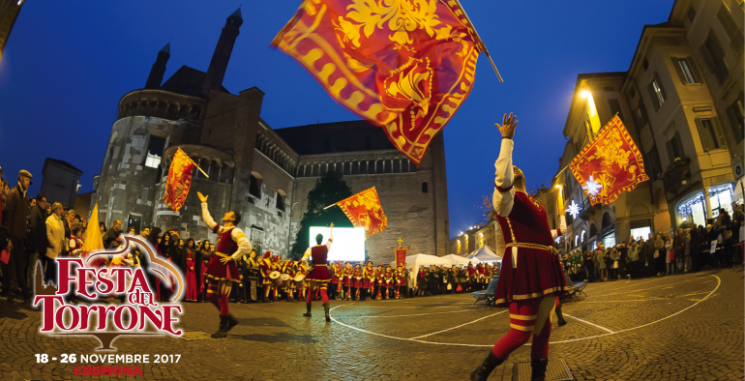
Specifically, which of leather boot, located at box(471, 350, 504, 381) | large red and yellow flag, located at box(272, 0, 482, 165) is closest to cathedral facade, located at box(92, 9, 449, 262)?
large red and yellow flag, located at box(272, 0, 482, 165)

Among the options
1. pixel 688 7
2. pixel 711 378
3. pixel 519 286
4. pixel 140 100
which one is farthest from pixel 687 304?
pixel 140 100

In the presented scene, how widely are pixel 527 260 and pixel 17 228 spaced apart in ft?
30.5

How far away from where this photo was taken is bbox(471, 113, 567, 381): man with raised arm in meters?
3.08

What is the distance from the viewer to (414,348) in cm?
534

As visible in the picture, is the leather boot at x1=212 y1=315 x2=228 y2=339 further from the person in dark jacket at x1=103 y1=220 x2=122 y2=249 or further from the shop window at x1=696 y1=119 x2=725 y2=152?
the shop window at x1=696 y1=119 x2=725 y2=152

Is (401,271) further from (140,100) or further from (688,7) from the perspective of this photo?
(140,100)

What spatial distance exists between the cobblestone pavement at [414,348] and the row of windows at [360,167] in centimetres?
4612

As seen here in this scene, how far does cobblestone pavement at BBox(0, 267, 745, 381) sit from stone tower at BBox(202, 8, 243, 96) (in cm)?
4559

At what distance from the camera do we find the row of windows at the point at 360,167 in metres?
53.3

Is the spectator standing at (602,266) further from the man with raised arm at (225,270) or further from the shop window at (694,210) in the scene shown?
the man with raised arm at (225,270)

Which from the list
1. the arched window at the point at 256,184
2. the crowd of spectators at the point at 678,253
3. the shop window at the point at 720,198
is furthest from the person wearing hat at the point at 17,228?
the arched window at the point at 256,184

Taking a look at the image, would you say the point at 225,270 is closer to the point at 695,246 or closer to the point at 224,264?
the point at 224,264

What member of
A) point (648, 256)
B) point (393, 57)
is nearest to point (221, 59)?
point (393, 57)

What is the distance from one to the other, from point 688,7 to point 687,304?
79.4ft
